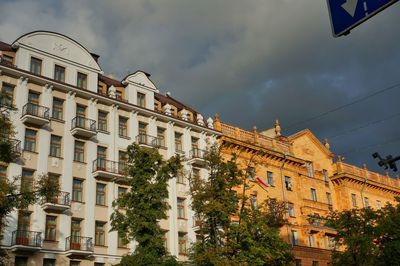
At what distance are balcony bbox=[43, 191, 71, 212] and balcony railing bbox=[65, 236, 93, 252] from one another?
6.68ft

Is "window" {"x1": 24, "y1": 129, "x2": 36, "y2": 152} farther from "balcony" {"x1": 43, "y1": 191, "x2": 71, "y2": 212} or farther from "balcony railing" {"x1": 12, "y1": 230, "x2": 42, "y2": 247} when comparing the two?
"balcony railing" {"x1": 12, "y1": 230, "x2": 42, "y2": 247}

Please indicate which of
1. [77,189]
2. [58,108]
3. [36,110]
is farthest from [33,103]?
[77,189]

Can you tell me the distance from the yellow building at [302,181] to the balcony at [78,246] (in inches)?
561

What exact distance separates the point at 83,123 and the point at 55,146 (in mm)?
2747

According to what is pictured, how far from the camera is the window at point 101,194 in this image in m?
36.7

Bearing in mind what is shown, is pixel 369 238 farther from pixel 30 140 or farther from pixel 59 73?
pixel 59 73

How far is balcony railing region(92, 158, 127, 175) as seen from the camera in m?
37.0

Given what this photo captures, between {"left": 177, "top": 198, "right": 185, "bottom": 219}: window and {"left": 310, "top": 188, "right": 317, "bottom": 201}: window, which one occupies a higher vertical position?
{"left": 310, "top": 188, "right": 317, "bottom": 201}: window

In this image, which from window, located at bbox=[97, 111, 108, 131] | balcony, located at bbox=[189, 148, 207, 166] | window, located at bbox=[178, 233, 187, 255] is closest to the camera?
window, located at bbox=[97, 111, 108, 131]

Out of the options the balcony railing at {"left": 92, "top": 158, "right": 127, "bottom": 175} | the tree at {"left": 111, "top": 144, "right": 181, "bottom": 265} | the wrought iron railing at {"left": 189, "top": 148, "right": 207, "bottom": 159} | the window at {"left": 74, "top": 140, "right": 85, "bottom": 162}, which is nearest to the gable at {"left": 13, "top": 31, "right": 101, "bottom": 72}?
the window at {"left": 74, "top": 140, "right": 85, "bottom": 162}

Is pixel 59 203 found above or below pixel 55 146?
below

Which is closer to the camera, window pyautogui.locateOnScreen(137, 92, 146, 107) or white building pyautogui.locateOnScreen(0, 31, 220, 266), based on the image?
white building pyautogui.locateOnScreen(0, 31, 220, 266)

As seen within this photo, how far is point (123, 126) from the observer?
40.7 meters

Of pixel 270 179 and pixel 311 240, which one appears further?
pixel 311 240
